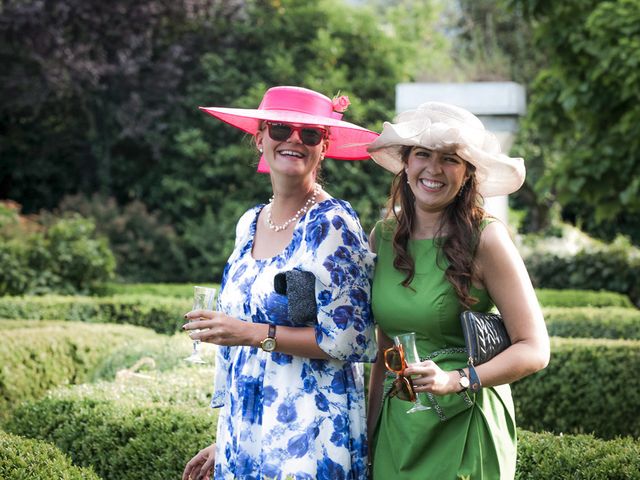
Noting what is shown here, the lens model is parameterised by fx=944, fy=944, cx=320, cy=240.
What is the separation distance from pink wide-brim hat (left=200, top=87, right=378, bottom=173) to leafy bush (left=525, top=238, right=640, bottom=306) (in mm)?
11677

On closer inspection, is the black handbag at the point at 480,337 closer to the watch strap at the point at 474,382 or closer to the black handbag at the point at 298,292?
the watch strap at the point at 474,382

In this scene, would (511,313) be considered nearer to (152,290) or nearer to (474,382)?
(474,382)

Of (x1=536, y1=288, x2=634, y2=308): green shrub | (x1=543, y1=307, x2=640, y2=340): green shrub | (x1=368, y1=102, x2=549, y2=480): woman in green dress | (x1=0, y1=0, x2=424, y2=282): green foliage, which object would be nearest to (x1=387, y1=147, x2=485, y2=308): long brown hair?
(x1=368, y1=102, x2=549, y2=480): woman in green dress

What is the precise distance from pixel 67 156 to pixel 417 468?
16133 millimetres

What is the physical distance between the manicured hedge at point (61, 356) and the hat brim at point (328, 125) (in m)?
3.22

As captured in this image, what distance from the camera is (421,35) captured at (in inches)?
747

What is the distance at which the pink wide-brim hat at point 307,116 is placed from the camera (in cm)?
299

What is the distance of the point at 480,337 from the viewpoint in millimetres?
2590

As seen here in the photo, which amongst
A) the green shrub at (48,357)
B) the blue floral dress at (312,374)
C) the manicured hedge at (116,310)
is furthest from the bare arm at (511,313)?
the manicured hedge at (116,310)

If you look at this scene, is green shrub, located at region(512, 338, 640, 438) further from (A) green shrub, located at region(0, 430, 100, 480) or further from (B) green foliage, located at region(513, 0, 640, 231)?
(A) green shrub, located at region(0, 430, 100, 480)

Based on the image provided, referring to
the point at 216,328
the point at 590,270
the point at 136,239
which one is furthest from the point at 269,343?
the point at 136,239

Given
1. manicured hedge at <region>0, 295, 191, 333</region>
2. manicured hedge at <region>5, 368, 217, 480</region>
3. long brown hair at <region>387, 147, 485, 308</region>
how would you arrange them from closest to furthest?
long brown hair at <region>387, 147, 485, 308</region> < manicured hedge at <region>5, 368, 217, 480</region> < manicured hedge at <region>0, 295, 191, 333</region>

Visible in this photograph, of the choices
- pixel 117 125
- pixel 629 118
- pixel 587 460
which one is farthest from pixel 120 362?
pixel 117 125

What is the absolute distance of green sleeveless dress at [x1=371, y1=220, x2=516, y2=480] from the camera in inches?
106
